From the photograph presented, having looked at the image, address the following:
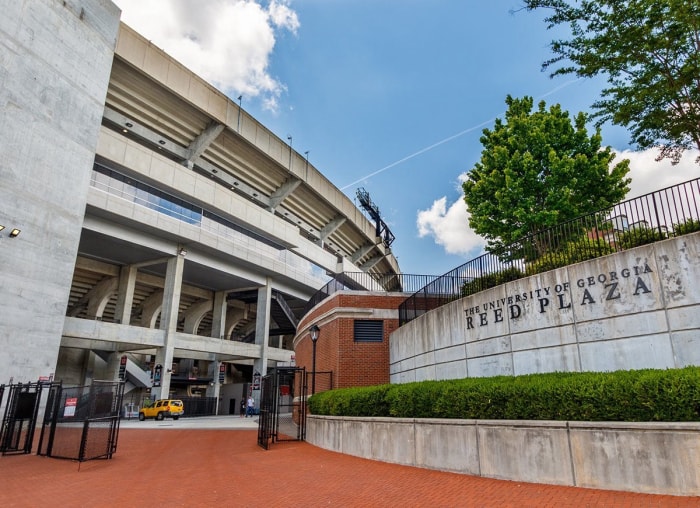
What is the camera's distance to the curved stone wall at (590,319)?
8.82 m

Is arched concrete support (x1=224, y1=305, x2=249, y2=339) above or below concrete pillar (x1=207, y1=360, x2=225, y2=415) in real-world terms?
above

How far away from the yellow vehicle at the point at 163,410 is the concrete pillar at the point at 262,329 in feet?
33.0

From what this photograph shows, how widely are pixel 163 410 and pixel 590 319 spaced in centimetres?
3294

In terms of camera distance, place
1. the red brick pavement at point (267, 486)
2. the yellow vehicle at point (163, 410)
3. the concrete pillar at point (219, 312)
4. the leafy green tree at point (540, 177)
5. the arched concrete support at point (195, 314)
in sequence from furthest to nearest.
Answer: the arched concrete support at point (195, 314) → the concrete pillar at point (219, 312) → the yellow vehicle at point (163, 410) → the leafy green tree at point (540, 177) → the red brick pavement at point (267, 486)

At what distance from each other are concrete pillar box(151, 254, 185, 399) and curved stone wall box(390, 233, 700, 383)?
2830 centimetres

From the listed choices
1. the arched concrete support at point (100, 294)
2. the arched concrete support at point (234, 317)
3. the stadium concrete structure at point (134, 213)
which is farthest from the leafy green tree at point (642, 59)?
the arched concrete support at point (234, 317)

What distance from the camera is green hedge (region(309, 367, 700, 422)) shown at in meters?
6.68

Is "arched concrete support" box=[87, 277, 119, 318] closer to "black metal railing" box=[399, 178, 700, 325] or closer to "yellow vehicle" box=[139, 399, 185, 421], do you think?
"yellow vehicle" box=[139, 399, 185, 421]

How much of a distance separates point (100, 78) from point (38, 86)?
185 inches

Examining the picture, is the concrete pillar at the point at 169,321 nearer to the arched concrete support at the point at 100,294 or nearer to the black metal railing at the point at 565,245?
the arched concrete support at the point at 100,294

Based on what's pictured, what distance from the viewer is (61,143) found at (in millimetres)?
25734

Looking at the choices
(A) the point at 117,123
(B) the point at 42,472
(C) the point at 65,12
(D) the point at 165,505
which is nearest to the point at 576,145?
(D) the point at 165,505

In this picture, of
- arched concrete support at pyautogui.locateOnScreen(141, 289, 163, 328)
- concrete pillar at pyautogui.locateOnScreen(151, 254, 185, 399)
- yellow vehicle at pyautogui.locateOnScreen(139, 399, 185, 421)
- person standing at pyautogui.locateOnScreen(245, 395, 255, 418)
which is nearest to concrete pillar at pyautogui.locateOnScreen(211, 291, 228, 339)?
arched concrete support at pyautogui.locateOnScreen(141, 289, 163, 328)

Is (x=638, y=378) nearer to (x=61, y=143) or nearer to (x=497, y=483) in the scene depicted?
(x=497, y=483)
